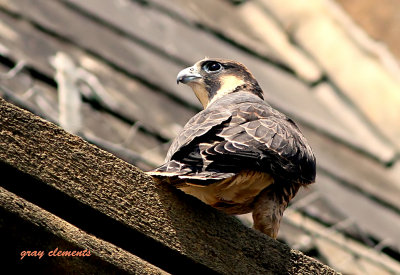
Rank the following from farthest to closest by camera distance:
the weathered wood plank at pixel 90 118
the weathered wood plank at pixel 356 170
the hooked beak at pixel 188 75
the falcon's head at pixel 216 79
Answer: the weathered wood plank at pixel 356 170 → the falcon's head at pixel 216 79 → the hooked beak at pixel 188 75 → the weathered wood plank at pixel 90 118

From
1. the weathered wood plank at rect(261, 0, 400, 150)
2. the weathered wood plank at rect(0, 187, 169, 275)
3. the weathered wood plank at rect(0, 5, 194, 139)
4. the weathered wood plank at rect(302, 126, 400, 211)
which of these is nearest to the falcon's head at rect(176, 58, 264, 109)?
the weathered wood plank at rect(0, 5, 194, 139)

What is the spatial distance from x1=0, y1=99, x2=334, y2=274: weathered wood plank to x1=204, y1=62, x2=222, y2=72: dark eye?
234cm

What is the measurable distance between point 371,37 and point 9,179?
5540 millimetres

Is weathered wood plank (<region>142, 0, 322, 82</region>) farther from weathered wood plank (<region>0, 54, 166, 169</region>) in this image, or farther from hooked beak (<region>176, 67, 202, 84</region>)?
weathered wood plank (<region>0, 54, 166, 169</region>)

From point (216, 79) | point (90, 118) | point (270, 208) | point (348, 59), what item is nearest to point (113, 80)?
point (90, 118)

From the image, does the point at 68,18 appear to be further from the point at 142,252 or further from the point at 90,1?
the point at 142,252

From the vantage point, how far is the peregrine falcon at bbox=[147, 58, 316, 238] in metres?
2.58

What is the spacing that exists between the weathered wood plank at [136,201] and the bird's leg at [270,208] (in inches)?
28.4

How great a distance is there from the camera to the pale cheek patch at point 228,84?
4.42 metres

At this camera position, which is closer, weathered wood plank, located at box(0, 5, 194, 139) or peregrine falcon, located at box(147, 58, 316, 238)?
peregrine falcon, located at box(147, 58, 316, 238)

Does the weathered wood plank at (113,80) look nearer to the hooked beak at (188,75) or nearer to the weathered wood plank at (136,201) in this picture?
the hooked beak at (188,75)

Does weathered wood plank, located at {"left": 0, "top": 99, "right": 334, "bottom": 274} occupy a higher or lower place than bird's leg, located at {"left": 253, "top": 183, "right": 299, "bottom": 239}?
lower

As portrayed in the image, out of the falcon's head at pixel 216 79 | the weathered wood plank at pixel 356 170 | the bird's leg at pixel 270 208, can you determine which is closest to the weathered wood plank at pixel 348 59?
the weathered wood plank at pixel 356 170

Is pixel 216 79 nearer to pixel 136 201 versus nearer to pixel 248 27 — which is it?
pixel 248 27
